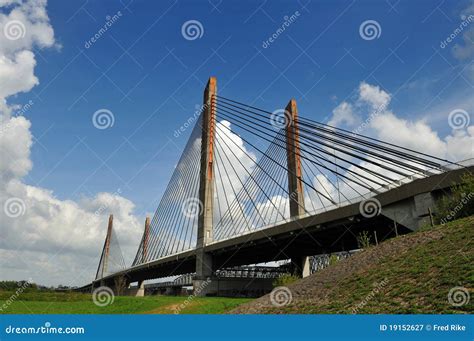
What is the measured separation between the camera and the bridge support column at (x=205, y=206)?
43.9 m

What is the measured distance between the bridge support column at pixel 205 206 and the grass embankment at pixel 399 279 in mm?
23442

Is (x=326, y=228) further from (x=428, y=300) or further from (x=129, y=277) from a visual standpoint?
(x=129, y=277)

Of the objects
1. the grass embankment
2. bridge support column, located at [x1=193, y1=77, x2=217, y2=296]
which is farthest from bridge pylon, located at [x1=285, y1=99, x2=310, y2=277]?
the grass embankment

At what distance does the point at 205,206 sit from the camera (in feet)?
144

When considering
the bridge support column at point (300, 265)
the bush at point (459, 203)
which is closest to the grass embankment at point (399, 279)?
the bush at point (459, 203)

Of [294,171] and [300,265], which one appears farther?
[300,265]

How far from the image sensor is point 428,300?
37.8 feet

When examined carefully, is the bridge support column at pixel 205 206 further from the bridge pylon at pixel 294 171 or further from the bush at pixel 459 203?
the bush at pixel 459 203

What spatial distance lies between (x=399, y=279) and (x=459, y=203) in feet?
29.6

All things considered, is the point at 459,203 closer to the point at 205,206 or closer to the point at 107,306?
the point at 107,306

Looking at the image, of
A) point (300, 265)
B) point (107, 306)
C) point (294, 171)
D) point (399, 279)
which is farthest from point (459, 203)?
point (300, 265)

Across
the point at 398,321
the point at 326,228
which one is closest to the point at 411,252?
the point at 398,321

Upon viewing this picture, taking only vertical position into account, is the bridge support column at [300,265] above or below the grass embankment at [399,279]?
above

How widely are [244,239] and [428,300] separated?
28.4 m
